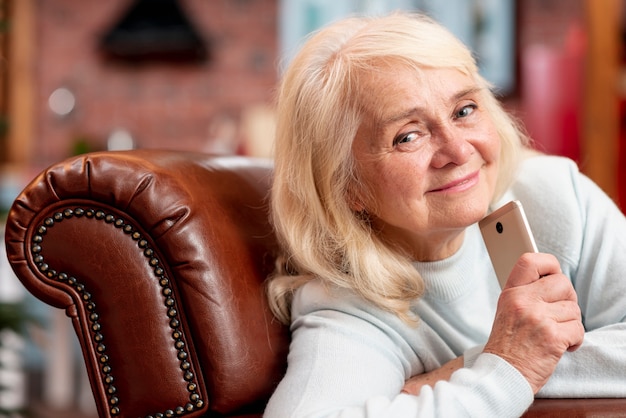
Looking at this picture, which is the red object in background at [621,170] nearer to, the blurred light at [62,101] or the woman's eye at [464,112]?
the woman's eye at [464,112]

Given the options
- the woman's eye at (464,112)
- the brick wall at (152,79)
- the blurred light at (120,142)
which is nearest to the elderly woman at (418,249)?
the woman's eye at (464,112)

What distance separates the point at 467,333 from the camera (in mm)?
1390

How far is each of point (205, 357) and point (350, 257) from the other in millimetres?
277

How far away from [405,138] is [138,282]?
445mm

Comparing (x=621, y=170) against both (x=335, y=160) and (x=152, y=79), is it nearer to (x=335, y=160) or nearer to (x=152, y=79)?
(x=335, y=160)

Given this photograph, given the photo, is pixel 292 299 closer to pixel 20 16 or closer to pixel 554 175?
pixel 554 175

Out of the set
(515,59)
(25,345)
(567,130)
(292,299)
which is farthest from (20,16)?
(292,299)

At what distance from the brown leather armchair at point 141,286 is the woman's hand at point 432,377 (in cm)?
16

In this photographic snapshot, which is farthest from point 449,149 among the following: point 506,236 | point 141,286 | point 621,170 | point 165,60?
point 165,60

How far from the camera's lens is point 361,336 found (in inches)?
48.9

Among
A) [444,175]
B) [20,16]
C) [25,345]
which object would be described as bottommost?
[25,345]

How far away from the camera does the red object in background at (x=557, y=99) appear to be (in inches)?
160

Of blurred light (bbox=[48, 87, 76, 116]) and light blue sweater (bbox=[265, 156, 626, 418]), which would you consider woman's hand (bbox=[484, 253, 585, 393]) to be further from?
blurred light (bbox=[48, 87, 76, 116])

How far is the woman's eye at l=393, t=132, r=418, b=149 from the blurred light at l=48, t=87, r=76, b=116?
4.51 metres
